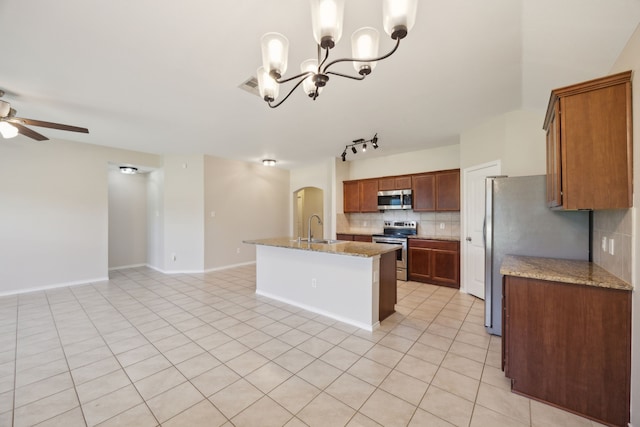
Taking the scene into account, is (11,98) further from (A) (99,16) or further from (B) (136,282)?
(B) (136,282)

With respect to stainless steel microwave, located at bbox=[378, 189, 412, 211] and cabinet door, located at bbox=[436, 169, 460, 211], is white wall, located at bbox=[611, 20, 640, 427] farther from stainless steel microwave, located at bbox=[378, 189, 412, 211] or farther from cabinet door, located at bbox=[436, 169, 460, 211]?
stainless steel microwave, located at bbox=[378, 189, 412, 211]

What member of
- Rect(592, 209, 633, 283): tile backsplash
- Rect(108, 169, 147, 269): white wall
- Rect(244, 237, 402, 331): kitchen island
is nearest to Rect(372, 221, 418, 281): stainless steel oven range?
Rect(244, 237, 402, 331): kitchen island

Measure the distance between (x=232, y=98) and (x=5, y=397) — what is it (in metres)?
3.15

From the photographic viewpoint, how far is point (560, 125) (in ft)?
5.95

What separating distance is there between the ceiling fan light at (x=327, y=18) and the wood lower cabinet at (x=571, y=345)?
2.07 metres

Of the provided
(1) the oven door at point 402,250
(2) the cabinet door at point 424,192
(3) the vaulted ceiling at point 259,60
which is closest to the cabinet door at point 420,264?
(1) the oven door at point 402,250

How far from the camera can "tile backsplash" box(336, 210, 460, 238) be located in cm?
499

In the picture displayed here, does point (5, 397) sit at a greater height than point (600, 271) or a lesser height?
lesser

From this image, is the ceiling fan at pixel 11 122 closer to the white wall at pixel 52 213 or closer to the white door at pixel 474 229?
the white wall at pixel 52 213

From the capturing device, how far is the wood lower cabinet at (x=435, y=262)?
14.6 feet

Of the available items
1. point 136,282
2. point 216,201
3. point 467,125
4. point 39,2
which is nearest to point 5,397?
point 39,2

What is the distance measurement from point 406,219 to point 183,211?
193 inches

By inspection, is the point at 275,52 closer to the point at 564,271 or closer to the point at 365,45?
the point at 365,45

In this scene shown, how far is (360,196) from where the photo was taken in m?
5.95
